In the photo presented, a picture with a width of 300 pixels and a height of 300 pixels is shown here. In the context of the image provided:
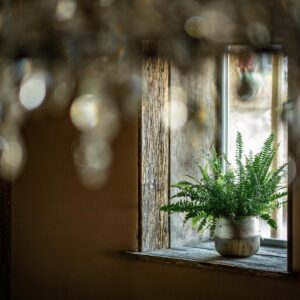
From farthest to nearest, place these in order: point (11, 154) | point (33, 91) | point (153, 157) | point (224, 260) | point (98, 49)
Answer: point (11, 154)
point (33, 91)
point (98, 49)
point (153, 157)
point (224, 260)

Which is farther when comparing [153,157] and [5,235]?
[5,235]

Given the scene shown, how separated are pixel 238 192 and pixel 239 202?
1.7 inches

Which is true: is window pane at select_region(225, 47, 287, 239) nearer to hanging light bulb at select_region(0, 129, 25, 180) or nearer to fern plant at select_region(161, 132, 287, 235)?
fern plant at select_region(161, 132, 287, 235)

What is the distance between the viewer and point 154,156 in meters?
2.72

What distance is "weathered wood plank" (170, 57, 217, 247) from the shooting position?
2.78m

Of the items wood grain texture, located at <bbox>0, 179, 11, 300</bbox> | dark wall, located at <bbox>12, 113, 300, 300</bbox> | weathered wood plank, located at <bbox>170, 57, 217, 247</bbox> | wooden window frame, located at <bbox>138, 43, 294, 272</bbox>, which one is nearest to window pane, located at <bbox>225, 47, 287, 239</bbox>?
weathered wood plank, located at <bbox>170, 57, 217, 247</bbox>

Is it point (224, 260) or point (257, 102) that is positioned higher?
point (257, 102)

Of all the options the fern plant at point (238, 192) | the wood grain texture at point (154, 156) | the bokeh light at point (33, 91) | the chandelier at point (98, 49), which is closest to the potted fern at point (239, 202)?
the fern plant at point (238, 192)

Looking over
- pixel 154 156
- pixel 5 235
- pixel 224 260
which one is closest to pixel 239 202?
pixel 224 260

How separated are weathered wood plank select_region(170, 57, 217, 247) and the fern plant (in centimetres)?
16

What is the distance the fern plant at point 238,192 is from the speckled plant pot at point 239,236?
31 mm

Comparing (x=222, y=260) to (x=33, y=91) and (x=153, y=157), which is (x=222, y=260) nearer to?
(x=153, y=157)

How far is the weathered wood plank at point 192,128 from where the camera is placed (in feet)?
9.12

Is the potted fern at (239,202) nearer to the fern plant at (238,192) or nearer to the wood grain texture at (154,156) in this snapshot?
the fern plant at (238,192)
